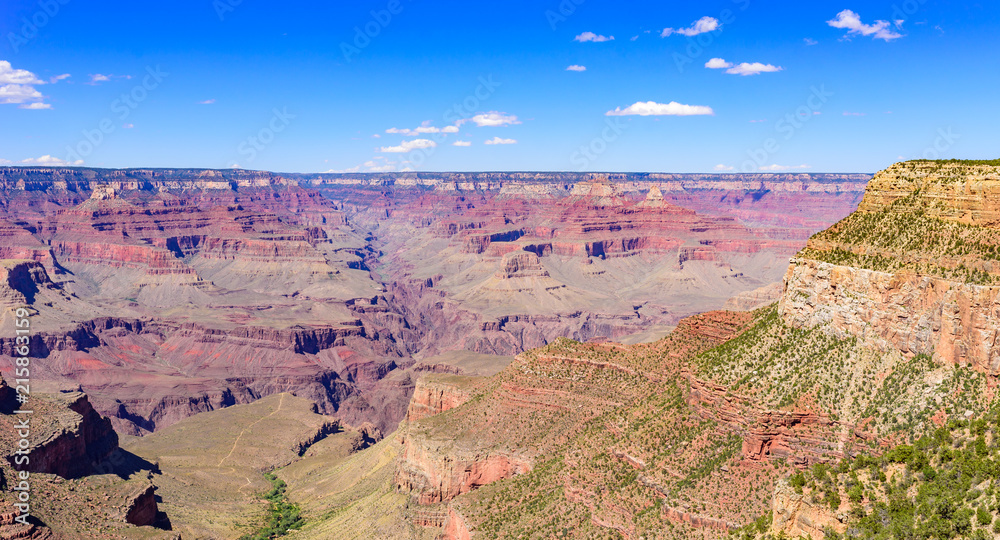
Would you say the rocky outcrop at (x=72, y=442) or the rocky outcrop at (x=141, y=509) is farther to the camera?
the rocky outcrop at (x=72, y=442)

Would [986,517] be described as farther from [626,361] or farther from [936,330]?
[626,361]

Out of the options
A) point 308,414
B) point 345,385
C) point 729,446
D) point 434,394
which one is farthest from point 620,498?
point 345,385

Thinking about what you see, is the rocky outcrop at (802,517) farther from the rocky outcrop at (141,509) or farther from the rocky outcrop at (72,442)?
the rocky outcrop at (72,442)

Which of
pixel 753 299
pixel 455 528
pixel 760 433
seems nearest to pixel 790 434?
pixel 760 433

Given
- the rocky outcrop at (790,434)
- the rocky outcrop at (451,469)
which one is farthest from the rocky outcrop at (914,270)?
the rocky outcrop at (451,469)

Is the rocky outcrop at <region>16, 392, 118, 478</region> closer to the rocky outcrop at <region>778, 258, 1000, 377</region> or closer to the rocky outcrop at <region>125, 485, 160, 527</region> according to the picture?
the rocky outcrop at <region>125, 485, 160, 527</region>

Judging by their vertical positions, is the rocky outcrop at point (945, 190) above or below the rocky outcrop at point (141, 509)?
above
